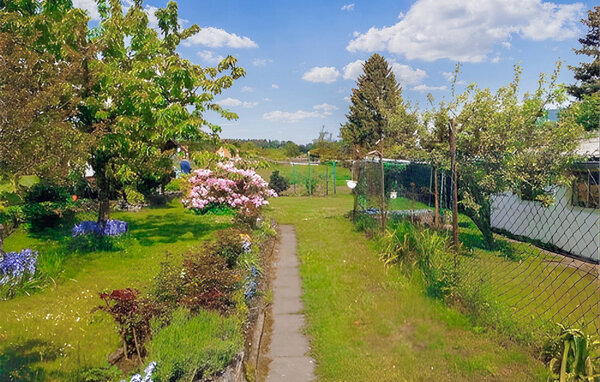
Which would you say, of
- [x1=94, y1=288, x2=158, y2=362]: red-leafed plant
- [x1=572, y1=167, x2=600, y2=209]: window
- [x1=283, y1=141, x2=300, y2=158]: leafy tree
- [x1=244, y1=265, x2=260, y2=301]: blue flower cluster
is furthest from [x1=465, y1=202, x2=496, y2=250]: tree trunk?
[x1=283, y1=141, x2=300, y2=158]: leafy tree

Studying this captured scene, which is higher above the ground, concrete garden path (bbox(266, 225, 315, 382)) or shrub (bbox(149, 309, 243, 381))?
shrub (bbox(149, 309, 243, 381))

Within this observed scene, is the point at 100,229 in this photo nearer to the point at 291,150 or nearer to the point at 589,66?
the point at 589,66

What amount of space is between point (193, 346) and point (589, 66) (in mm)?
33072

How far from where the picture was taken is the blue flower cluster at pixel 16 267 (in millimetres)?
5547

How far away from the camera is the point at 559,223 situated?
966 cm

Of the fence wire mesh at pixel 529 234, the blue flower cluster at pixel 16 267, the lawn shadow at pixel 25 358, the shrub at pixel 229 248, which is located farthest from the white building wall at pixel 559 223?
the blue flower cluster at pixel 16 267

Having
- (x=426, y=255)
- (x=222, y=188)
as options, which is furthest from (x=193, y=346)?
(x=222, y=188)

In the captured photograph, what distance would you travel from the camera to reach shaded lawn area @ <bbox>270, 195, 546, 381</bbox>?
3805mm

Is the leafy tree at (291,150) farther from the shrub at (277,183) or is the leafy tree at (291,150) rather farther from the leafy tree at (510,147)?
the leafy tree at (510,147)

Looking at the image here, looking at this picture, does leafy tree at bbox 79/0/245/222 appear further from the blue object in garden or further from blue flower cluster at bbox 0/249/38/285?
the blue object in garden

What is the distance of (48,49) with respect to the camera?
8062 millimetres

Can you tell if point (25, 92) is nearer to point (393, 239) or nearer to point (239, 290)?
point (239, 290)

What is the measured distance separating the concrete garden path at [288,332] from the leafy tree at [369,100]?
3294 centimetres

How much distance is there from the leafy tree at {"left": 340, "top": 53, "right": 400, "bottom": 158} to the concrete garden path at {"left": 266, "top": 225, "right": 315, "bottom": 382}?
32943 millimetres
